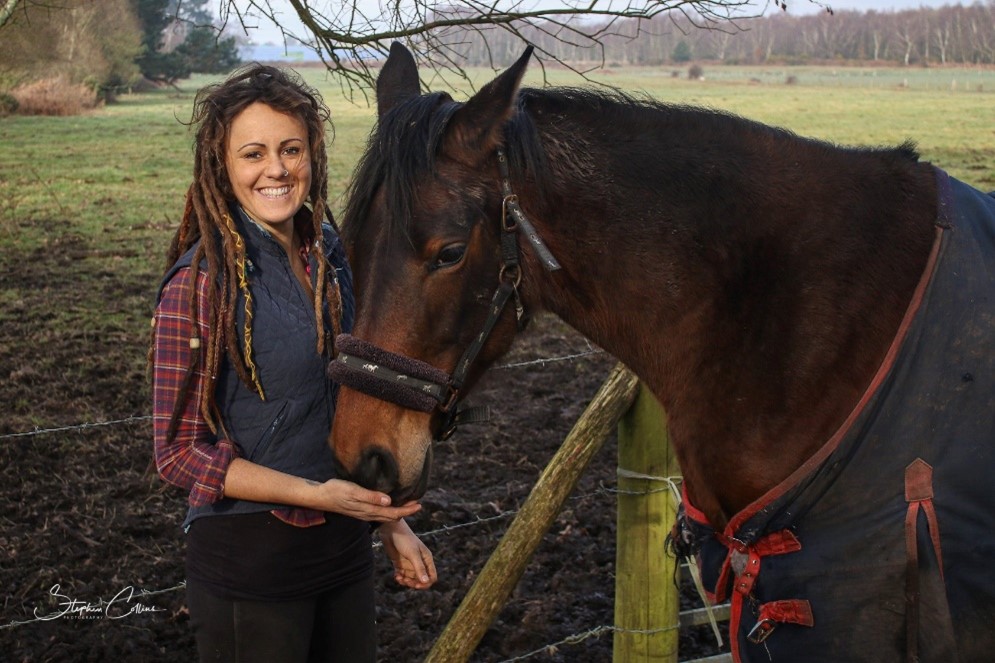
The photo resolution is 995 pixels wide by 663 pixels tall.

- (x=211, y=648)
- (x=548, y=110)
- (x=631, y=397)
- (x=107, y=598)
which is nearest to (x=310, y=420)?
(x=211, y=648)

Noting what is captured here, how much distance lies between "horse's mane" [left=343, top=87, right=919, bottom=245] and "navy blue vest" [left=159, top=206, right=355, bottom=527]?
292mm

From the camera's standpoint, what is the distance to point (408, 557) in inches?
104

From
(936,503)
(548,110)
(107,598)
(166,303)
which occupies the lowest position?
(107,598)

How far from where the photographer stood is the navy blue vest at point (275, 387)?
7.59 feet

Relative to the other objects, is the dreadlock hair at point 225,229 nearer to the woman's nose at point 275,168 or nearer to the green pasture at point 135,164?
the woman's nose at point 275,168

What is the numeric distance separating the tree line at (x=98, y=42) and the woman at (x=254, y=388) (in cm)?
268

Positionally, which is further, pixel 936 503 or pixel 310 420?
pixel 310 420

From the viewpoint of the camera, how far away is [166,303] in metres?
2.25

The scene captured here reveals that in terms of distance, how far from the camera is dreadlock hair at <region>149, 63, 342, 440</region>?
223 cm

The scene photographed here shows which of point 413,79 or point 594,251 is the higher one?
point 413,79

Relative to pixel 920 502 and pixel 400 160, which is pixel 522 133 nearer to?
pixel 400 160

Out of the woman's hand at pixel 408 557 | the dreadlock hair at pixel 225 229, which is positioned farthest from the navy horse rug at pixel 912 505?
the dreadlock hair at pixel 225 229

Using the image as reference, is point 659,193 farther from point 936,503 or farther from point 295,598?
point 295,598

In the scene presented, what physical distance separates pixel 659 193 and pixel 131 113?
2982 cm
